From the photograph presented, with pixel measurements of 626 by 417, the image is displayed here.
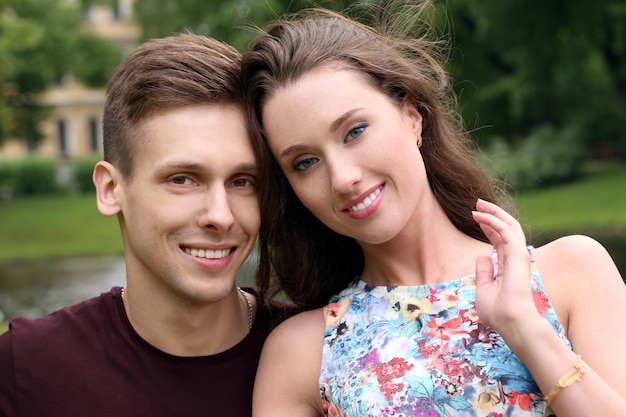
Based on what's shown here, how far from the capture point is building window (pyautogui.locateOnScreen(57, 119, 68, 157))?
164 ft

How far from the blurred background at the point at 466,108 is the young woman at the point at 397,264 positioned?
8480mm

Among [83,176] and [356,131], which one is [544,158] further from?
[356,131]

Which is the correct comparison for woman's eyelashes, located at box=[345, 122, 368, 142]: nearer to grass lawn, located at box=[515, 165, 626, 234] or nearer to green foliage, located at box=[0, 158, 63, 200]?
grass lawn, located at box=[515, 165, 626, 234]

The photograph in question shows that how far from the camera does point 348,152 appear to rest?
8.73 ft

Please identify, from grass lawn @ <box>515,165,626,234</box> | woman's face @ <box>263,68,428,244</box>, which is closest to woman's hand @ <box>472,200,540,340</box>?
woman's face @ <box>263,68,428,244</box>

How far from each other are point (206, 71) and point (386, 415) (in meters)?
1.32

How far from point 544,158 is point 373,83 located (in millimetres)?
21198

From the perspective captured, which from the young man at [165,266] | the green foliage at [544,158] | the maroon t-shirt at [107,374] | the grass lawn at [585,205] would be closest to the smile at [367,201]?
the young man at [165,266]

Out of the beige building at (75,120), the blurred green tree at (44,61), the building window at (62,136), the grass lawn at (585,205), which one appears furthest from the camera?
the building window at (62,136)

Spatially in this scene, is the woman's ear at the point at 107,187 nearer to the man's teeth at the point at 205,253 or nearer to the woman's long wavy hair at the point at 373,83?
the man's teeth at the point at 205,253

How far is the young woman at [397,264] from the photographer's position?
2.43 metres

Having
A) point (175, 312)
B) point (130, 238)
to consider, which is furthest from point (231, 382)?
point (130, 238)

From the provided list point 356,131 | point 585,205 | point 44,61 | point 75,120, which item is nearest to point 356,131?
point 356,131

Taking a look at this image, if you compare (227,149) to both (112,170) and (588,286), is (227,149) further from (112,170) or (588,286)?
(588,286)
